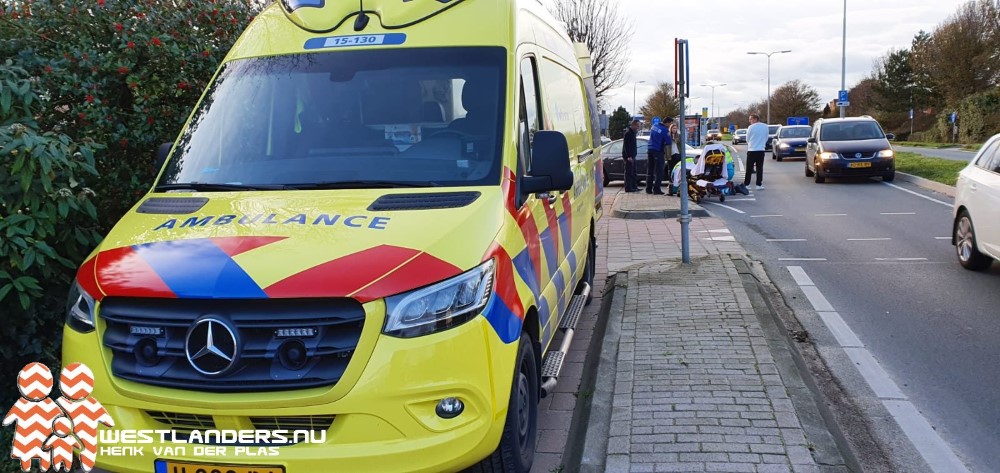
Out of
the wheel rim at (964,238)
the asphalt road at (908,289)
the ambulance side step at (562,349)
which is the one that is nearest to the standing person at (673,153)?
the asphalt road at (908,289)

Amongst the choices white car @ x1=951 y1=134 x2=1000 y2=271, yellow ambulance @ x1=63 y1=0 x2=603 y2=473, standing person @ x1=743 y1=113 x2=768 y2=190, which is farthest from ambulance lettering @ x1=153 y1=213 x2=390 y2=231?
standing person @ x1=743 y1=113 x2=768 y2=190

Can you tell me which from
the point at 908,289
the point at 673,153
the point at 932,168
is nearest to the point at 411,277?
the point at 908,289

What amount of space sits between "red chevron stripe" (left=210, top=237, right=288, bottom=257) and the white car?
24.8 ft

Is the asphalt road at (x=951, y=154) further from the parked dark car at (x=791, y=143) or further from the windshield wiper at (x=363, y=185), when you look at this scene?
the windshield wiper at (x=363, y=185)

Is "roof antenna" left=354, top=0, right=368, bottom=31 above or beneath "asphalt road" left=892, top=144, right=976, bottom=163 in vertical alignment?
above

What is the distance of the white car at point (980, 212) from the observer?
823cm

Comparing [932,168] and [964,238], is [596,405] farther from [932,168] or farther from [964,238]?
[932,168]

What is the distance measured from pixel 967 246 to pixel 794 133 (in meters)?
26.1

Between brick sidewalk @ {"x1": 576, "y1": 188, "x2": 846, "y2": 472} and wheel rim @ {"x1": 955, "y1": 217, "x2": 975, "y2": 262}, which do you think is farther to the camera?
wheel rim @ {"x1": 955, "y1": 217, "x2": 975, "y2": 262}

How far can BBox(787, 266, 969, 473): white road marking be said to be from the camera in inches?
171

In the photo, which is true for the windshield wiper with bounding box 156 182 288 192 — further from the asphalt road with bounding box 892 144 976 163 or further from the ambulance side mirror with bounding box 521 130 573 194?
the asphalt road with bounding box 892 144 976 163

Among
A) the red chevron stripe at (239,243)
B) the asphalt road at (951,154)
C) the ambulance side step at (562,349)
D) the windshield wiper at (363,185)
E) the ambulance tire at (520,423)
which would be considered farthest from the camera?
the asphalt road at (951,154)

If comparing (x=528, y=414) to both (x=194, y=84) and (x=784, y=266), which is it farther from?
(x=784, y=266)

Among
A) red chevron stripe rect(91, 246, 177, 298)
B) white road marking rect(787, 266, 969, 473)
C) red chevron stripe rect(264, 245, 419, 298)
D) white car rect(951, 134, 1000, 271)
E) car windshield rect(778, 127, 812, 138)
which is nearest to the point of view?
red chevron stripe rect(264, 245, 419, 298)
